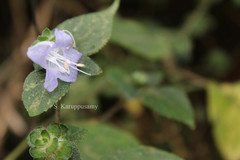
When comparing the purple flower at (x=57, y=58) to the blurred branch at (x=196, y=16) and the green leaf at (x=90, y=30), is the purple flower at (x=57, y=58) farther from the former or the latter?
the blurred branch at (x=196, y=16)

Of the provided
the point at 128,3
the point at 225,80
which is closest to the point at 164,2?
the point at 128,3

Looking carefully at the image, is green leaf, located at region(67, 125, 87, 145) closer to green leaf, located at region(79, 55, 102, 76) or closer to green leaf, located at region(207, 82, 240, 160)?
green leaf, located at region(79, 55, 102, 76)

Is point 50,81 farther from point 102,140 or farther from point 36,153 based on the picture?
point 102,140

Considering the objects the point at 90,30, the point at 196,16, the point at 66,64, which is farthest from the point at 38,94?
the point at 196,16

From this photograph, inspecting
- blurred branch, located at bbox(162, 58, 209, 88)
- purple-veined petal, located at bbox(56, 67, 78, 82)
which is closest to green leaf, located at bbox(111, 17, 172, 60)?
blurred branch, located at bbox(162, 58, 209, 88)

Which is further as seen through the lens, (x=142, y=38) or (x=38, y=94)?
(x=142, y=38)
